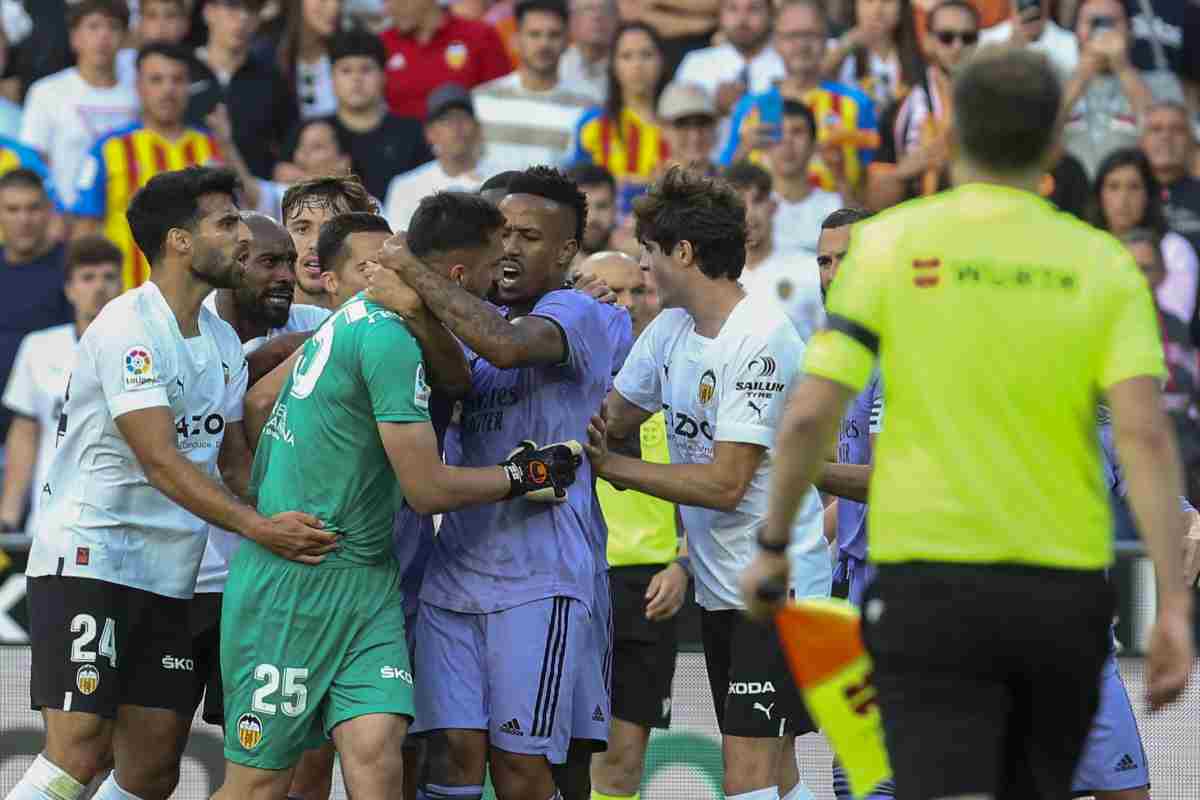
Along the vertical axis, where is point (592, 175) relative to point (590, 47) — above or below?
below

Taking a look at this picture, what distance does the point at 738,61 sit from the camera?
12305mm

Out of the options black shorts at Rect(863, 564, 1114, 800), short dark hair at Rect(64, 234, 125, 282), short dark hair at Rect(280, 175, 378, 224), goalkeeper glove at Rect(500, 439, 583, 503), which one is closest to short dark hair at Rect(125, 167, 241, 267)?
short dark hair at Rect(280, 175, 378, 224)

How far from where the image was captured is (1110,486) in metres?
6.94

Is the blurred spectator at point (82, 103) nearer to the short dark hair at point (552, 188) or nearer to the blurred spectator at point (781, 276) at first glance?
the blurred spectator at point (781, 276)

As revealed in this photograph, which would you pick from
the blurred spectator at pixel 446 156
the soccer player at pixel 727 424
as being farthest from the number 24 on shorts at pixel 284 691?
the blurred spectator at pixel 446 156

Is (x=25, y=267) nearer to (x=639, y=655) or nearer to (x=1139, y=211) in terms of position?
(x=639, y=655)

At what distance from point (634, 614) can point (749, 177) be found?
118 inches

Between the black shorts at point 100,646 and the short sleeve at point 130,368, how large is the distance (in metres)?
0.65

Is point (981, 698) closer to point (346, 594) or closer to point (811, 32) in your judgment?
point (346, 594)

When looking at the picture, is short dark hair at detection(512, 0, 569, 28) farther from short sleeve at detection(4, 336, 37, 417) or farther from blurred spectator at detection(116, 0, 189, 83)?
short sleeve at detection(4, 336, 37, 417)

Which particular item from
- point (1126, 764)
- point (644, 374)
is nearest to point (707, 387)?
point (644, 374)

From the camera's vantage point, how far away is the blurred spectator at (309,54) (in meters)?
12.5

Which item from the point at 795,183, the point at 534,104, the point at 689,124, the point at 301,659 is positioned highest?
the point at 534,104

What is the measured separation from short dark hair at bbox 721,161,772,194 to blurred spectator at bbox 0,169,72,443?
383cm
